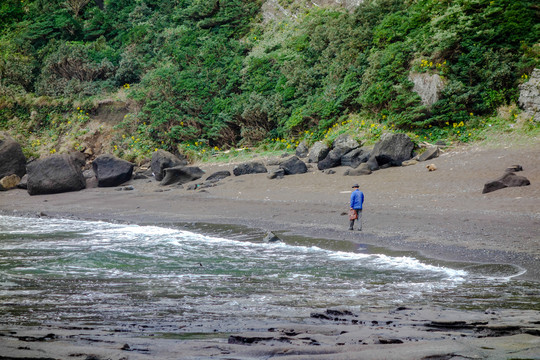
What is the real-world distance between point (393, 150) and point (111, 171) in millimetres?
12706

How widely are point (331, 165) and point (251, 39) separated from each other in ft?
47.0

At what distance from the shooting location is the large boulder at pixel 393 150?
17344 millimetres

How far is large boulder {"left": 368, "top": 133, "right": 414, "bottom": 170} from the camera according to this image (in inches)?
683

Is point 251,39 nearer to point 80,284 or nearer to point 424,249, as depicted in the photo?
point 424,249

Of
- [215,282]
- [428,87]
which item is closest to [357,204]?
[215,282]

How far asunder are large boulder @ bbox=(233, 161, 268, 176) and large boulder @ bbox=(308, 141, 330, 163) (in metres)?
1.96

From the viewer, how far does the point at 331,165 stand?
1861 centimetres

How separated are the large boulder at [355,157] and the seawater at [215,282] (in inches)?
313

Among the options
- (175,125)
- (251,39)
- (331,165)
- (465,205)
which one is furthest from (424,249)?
(251,39)

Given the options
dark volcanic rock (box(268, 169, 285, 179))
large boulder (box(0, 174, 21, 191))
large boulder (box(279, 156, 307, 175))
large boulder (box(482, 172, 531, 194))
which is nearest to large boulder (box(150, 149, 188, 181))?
dark volcanic rock (box(268, 169, 285, 179))

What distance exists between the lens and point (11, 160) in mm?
24203

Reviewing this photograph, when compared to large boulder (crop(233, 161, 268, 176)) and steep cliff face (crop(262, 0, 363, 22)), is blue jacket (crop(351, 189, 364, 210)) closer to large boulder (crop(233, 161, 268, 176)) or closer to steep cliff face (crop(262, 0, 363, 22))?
large boulder (crop(233, 161, 268, 176))

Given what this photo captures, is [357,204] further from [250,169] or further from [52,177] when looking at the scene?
[52,177]

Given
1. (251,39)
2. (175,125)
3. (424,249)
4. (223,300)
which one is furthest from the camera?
(251,39)
